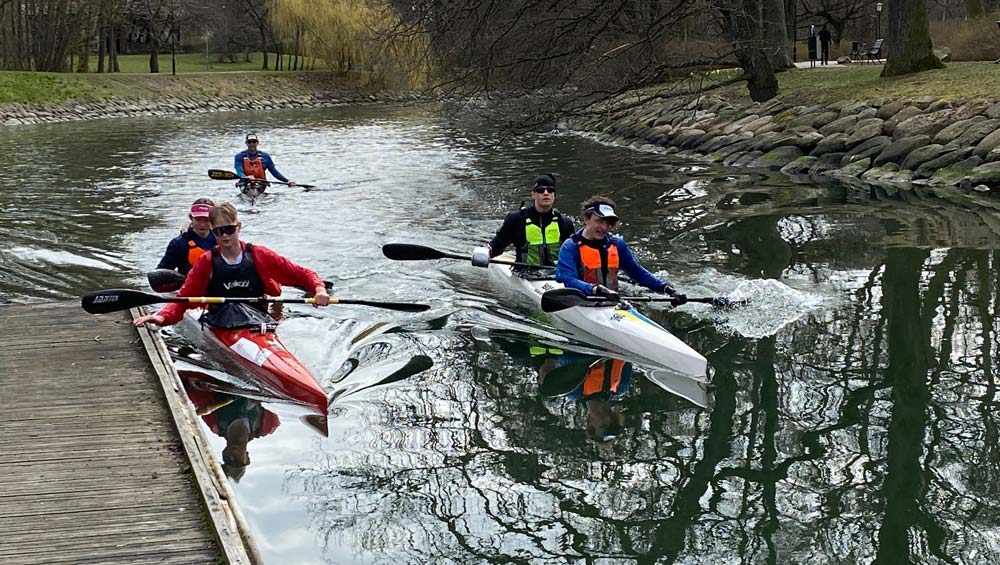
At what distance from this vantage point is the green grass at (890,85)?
21844 millimetres

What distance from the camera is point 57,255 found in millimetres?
16031

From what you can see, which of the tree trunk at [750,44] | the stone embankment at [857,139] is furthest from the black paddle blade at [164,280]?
the stone embankment at [857,139]

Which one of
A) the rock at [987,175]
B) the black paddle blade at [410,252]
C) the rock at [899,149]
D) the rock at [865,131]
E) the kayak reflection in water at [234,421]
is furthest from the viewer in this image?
the rock at [865,131]

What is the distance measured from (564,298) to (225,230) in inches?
129

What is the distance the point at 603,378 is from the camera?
31.9ft

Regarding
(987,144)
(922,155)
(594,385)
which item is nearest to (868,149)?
(922,155)

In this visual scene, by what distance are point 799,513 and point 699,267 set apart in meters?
7.68

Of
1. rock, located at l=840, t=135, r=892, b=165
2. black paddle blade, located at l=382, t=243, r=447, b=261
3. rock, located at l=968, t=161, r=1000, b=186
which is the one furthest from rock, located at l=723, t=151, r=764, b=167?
black paddle blade, located at l=382, t=243, r=447, b=261

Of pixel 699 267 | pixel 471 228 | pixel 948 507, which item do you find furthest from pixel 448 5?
pixel 948 507

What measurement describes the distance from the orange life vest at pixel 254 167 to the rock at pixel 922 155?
13.1 metres

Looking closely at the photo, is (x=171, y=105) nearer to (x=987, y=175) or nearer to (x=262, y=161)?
(x=262, y=161)

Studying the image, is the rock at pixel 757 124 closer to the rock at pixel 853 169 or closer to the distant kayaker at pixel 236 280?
the rock at pixel 853 169

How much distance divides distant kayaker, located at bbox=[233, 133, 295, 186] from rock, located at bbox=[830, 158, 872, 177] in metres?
11.5

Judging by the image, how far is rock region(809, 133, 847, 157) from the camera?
877 inches
